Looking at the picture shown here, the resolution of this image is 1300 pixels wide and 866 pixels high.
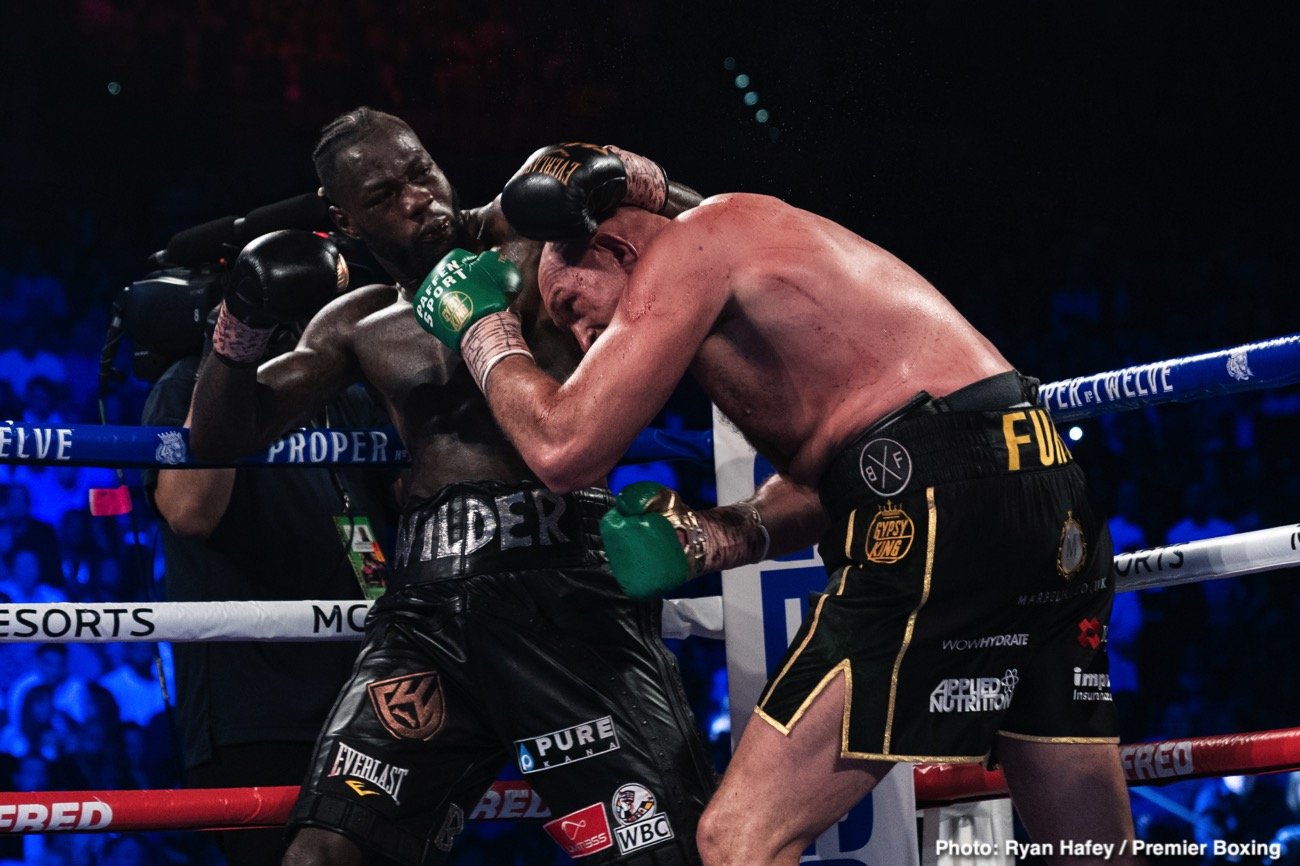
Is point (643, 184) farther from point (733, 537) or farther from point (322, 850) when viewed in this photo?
Answer: point (322, 850)

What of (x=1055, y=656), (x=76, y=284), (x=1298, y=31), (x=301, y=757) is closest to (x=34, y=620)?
(x=301, y=757)

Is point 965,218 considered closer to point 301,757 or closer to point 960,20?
point 960,20

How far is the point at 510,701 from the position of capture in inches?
64.0

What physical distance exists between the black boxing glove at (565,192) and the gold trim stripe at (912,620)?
19.7 inches

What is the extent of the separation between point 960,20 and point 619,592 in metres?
4.29

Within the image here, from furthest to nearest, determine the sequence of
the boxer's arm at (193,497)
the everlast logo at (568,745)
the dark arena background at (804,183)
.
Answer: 1. the dark arena background at (804,183)
2. the boxer's arm at (193,497)
3. the everlast logo at (568,745)

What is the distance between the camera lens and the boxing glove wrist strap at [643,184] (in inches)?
63.3

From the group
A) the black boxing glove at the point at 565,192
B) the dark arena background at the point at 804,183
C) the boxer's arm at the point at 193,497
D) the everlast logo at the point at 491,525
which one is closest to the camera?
the black boxing glove at the point at 565,192

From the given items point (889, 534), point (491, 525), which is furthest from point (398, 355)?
point (889, 534)

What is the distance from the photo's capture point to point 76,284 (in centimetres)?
386

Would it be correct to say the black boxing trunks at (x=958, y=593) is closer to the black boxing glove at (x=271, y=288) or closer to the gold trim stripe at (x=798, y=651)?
the gold trim stripe at (x=798, y=651)

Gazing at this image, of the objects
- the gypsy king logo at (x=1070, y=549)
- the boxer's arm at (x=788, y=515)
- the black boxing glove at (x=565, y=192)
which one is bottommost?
the gypsy king logo at (x=1070, y=549)

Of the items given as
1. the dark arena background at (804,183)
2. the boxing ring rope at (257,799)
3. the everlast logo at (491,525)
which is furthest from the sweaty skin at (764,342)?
the dark arena background at (804,183)

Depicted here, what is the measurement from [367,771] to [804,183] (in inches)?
150
